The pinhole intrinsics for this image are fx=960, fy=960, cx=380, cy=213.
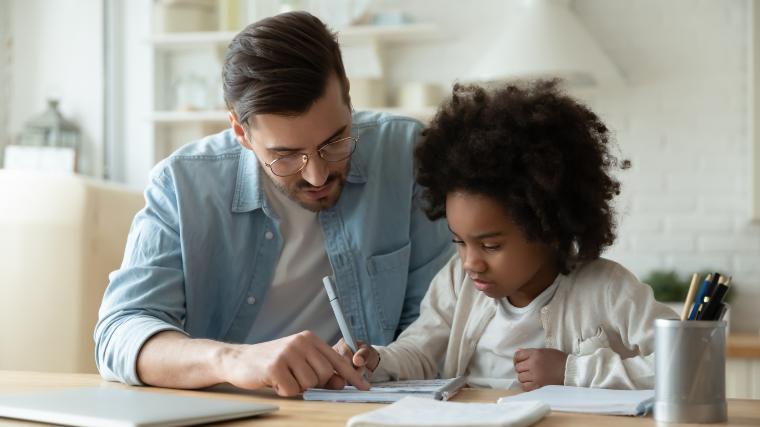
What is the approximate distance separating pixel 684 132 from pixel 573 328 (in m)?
2.60

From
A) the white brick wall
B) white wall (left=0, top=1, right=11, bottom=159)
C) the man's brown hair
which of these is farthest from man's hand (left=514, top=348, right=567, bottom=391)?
white wall (left=0, top=1, right=11, bottom=159)

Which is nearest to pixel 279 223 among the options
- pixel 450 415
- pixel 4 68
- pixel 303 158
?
pixel 303 158

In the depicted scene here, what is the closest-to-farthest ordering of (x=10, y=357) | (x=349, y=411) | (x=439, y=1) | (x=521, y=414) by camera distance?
(x=521, y=414), (x=349, y=411), (x=10, y=357), (x=439, y=1)

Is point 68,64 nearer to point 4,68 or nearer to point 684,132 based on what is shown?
point 4,68

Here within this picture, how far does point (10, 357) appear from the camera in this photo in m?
2.30

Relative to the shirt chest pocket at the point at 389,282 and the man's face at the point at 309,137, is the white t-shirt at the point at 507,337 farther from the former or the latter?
the man's face at the point at 309,137

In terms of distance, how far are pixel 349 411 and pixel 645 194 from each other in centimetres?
303

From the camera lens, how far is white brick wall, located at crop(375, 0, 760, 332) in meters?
3.85

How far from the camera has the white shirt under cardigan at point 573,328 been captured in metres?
1.39

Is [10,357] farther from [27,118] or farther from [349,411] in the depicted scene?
[27,118]

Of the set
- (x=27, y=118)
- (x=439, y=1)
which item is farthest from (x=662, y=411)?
(x=27, y=118)

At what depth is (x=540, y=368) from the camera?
55.9 inches

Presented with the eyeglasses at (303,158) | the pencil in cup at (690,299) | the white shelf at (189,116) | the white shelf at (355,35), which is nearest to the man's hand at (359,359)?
the eyeglasses at (303,158)

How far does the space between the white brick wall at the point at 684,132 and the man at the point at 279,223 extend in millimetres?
2127
